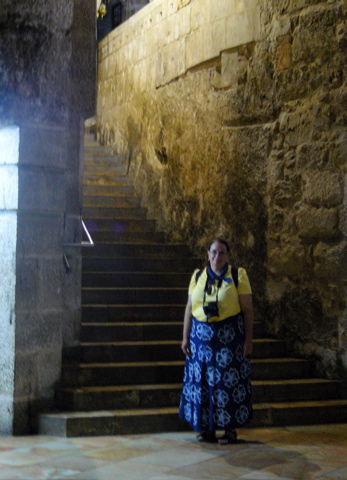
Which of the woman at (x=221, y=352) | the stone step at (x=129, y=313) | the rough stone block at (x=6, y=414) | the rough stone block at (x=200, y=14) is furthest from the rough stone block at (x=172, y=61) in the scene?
the rough stone block at (x=6, y=414)

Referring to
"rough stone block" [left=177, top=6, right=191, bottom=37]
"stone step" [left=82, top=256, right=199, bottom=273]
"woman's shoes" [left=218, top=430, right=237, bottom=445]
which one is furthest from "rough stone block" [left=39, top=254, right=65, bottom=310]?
"rough stone block" [left=177, top=6, right=191, bottom=37]

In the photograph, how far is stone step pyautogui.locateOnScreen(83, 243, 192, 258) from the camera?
7.88 m

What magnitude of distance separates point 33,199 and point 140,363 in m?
1.63

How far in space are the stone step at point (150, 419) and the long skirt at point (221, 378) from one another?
16.6 inches

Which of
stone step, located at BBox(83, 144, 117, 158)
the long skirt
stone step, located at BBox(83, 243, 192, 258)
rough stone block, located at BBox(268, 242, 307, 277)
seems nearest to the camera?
the long skirt

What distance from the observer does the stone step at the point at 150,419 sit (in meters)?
4.97

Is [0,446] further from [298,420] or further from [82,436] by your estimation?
[298,420]

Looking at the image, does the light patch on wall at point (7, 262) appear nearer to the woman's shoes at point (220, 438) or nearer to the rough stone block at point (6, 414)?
the rough stone block at point (6, 414)

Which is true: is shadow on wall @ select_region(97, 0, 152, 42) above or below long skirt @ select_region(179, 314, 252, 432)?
above

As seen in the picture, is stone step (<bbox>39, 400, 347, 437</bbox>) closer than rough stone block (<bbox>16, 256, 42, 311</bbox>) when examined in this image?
Yes

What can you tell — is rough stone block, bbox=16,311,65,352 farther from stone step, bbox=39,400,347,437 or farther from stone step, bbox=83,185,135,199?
stone step, bbox=83,185,135,199

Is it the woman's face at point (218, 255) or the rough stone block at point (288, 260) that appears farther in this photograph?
the rough stone block at point (288, 260)

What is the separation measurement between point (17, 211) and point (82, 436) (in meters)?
1.62

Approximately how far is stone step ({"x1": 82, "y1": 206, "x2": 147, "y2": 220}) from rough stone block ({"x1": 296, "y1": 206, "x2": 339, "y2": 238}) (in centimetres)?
297
